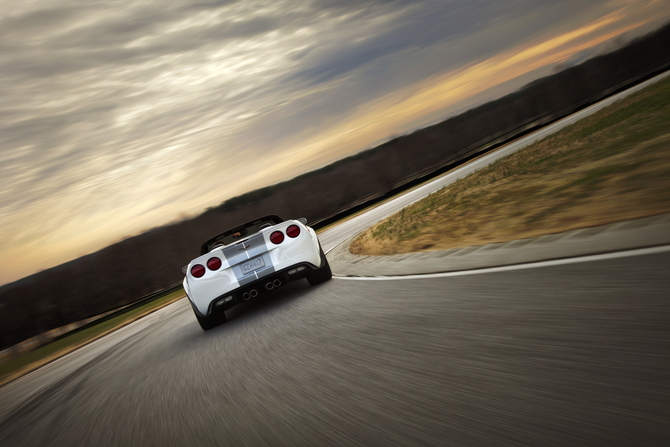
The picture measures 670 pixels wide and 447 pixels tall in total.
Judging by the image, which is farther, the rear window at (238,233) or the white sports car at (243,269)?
the rear window at (238,233)

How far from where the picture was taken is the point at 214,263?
22.0 ft

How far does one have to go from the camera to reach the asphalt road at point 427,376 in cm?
205

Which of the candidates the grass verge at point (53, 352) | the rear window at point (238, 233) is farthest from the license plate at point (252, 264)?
the grass verge at point (53, 352)

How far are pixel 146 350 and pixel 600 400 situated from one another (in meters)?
6.97

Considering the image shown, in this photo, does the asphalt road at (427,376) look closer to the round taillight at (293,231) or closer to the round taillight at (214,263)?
the round taillight at (214,263)

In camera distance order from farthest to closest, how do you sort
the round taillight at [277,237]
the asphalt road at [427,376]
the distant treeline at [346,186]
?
the distant treeline at [346,186] < the round taillight at [277,237] < the asphalt road at [427,376]

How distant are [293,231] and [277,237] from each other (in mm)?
285

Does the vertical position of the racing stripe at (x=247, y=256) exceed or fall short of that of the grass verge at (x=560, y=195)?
it exceeds it

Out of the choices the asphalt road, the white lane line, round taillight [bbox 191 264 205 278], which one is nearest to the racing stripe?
round taillight [bbox 191 264 205 278]

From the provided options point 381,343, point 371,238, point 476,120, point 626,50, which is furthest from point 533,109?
point 381,343

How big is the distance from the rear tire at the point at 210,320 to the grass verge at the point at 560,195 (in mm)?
3483

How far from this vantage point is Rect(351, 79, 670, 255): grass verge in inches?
244

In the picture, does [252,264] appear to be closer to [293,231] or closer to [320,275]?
[293,231]

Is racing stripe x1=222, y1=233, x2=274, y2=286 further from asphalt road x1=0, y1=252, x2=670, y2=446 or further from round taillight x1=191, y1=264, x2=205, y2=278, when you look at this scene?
asphalt road x1=0, y1=252, x2=670, y2=446
